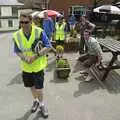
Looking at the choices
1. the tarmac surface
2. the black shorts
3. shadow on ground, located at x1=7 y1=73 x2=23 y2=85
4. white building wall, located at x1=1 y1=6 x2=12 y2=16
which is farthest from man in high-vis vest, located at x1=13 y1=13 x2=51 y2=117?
white building wall, located at x1=1 y1=6 x2=12 y2=16

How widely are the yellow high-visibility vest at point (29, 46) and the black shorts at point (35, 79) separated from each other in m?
0.08

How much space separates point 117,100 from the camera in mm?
7324

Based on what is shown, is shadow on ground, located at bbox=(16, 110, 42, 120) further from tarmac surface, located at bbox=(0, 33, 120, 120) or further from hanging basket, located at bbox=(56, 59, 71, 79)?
hanging basket, located at bbox=(56, 59, 71, 79)

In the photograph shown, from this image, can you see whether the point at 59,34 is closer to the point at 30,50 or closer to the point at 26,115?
the point at 26,115

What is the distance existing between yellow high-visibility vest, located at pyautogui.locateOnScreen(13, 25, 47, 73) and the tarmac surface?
0.91m

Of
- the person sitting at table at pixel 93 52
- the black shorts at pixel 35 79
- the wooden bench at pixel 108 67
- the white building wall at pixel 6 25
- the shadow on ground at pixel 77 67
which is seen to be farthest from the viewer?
the white building wall at pixel 6 25

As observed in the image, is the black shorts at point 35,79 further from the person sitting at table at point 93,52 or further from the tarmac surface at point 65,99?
the person sitting at table at point 93,52

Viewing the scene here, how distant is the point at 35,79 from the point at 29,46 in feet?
2.06

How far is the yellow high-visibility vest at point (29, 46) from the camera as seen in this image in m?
6.04

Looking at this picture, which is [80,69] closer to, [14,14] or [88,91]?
[88,91]

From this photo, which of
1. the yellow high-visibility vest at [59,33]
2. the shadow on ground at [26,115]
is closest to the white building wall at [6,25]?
the yellow high-visibility vest at [59,33]

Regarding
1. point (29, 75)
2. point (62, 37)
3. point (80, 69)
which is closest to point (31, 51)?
point (29, 75)

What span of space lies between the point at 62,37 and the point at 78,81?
17.5 feet

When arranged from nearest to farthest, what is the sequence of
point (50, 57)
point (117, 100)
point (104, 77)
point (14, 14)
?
1. point (117, 100)
2. point (104, 77)
3. point (50, 57)
4. point (14, 14)
